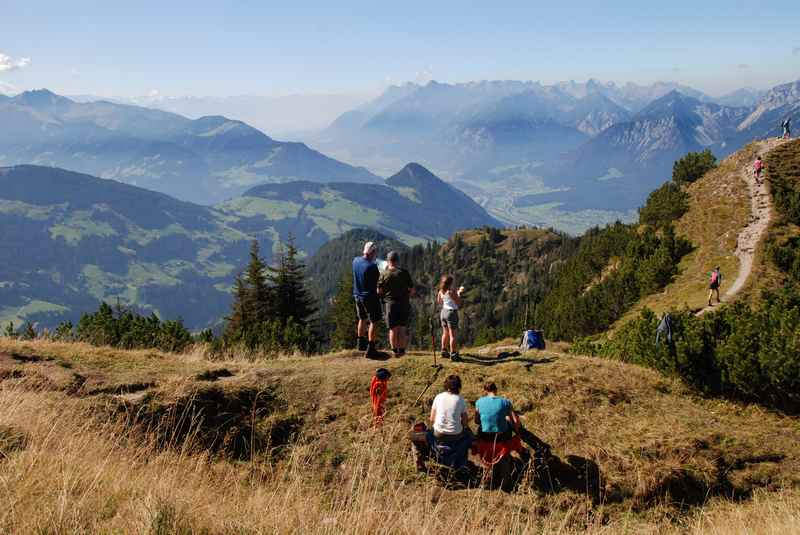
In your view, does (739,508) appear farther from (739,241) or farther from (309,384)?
(739,241)

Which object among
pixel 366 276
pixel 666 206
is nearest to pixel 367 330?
pixel 366 276

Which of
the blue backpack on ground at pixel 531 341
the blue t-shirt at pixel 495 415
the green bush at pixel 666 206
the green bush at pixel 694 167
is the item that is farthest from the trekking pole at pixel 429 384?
the green bush at pixel 694 167

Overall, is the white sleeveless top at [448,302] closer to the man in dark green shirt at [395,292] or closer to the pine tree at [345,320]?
the man in dark green shirt at [395,292]

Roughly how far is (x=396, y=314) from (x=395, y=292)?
66 centimetres

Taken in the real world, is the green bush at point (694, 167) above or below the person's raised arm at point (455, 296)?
above

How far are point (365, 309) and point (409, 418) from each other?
376 centimetres

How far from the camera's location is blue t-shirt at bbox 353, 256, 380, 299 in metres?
13.5

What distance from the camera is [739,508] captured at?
862cm

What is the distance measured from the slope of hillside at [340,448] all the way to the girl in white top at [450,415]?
0.98 meters

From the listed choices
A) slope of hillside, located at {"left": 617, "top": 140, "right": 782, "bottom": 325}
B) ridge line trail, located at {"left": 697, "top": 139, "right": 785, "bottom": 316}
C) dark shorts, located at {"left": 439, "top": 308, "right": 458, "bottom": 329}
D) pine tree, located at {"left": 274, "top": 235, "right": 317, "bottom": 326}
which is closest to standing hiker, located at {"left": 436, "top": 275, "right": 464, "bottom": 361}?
dark shorts, located at {"left": 439, "top": 308, "right": 458, "bottom": 329}

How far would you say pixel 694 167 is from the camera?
70.1 metres

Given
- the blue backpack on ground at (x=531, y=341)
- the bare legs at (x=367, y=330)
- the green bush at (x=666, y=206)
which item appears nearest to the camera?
the bare legs at (x=367, y=330)

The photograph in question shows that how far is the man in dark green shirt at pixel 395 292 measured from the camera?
13.2 meters

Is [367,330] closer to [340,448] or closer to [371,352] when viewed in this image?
[371,352]
